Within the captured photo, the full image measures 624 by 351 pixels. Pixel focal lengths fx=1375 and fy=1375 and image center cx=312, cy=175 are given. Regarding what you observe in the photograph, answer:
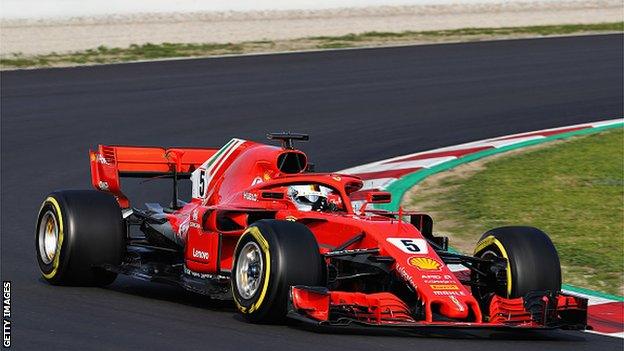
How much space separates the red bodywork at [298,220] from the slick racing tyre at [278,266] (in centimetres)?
15

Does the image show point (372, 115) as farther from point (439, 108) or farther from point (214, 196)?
point (214, 196)

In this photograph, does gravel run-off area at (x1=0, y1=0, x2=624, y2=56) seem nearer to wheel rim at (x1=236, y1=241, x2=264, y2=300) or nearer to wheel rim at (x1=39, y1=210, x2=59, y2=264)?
wheel rim at (x1=39, y1=210, x2=59, y2=264)

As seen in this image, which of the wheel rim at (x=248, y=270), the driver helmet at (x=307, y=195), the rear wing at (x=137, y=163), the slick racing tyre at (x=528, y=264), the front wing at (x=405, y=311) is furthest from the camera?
the rear wing at (x=137, y=163)

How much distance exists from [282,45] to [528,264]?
18587 mm

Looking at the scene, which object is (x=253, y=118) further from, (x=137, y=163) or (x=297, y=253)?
(x=297, y=253)

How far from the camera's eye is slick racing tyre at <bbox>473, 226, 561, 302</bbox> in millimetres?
9539

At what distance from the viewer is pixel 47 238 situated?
10.9 m

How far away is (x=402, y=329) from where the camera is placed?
9.26 metres

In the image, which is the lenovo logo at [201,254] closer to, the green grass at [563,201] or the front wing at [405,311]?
the front wing at [405,311]

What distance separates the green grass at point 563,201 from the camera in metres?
11.9

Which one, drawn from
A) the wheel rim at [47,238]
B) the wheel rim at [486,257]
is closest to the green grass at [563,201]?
the wheel rim at [486,257]

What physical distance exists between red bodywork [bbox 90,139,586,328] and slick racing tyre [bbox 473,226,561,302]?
1.25ft

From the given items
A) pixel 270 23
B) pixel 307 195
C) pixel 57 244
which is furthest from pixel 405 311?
pixel 270 23

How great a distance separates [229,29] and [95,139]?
12428 millimetres
